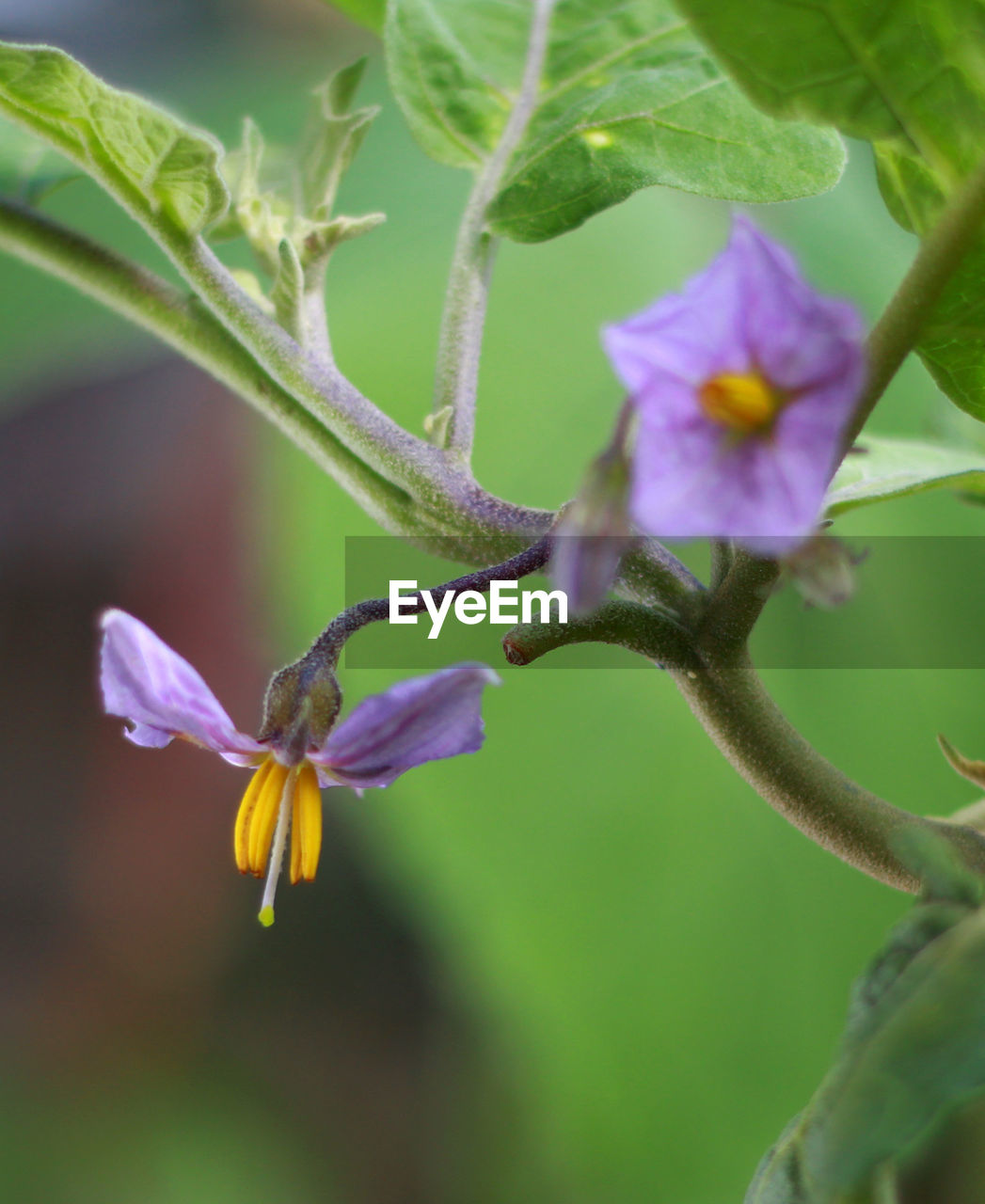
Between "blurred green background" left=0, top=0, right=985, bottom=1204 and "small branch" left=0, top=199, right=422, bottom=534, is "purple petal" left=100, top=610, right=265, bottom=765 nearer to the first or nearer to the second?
"small branch" left=0, top=199, right=422, bottom=534

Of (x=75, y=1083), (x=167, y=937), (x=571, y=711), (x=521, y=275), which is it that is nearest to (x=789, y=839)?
(x=571, y=711)

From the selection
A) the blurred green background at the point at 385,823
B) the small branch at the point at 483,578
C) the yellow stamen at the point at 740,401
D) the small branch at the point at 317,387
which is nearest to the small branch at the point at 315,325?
the small branch at the point at 317,387

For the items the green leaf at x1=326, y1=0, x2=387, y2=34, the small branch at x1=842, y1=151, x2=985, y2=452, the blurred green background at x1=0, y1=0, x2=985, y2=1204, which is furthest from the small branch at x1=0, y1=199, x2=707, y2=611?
the blurred green background at x1=0, y1=0, x2=985, y2=1204

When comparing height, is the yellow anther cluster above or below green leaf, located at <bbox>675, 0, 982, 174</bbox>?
below

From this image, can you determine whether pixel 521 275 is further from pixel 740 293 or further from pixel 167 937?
pixel 167 937

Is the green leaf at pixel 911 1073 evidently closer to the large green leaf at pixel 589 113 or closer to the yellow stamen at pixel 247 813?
the yellow stamen at pixel 247 813

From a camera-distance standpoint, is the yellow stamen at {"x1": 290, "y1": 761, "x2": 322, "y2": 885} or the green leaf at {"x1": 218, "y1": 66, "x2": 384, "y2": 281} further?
the green leaf at {"x1": 218, "y1": 66, "x2": 384, "y2": 281}

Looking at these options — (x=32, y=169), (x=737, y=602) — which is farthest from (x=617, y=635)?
(x=32, y=169)

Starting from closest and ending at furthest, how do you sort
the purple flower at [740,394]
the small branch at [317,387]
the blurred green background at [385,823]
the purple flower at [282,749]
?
the purple flower at [740,394] → the purple flower at [282,749] → the small branch at [317,387] → the blurred green background at [385,823]
